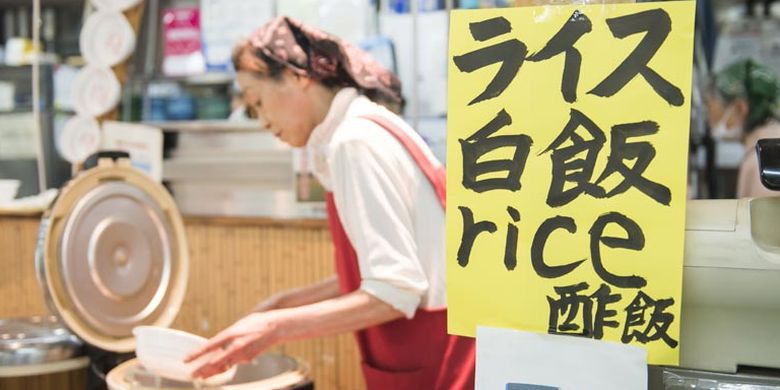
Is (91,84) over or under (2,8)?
under

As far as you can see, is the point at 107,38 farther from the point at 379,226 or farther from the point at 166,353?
the point at 379,226

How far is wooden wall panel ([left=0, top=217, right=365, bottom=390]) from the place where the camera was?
2.67 meters

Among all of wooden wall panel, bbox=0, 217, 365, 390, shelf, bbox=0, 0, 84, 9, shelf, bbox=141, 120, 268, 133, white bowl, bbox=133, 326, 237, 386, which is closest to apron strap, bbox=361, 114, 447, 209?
white bowl, bbox=133, 326, 237, 386

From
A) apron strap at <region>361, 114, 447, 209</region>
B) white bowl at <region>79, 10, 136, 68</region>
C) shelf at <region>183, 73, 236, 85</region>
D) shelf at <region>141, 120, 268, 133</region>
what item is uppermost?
white bowl at <region>79, 10, 136, 68</region>

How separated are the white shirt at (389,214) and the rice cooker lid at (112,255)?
0.48 meters

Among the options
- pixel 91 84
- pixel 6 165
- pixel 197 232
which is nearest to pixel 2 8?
pixel 6 165

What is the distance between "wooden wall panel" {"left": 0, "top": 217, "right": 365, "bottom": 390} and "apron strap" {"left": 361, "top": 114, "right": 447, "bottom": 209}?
4.40ft

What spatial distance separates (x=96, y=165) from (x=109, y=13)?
1838 mm

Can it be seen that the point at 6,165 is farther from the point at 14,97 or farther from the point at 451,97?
the point at 451,97

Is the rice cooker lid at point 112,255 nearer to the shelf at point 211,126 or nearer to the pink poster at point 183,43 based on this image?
the shelf at point 211,126

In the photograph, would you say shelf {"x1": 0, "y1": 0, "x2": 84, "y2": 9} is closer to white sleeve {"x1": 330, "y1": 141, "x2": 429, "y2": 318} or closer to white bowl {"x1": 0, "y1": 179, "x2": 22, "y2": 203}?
white bowl {"x1": 0, "y1": 179, "x2": 22, "y2": 203}

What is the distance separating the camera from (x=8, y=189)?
317 centimetres

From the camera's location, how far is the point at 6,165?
11.3ft

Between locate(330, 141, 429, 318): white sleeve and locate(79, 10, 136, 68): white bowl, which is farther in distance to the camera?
locate(79, 10, 136, 68): white bowl
